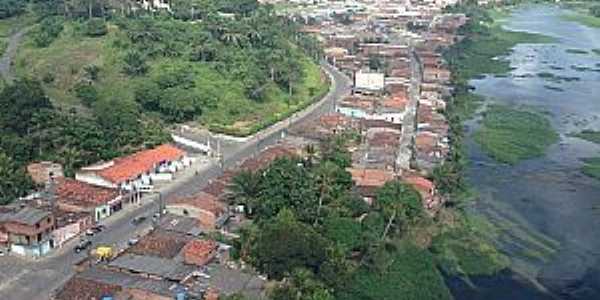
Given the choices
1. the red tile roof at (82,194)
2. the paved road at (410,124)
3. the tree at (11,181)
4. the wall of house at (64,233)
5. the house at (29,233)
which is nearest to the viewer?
the house at (29,233)

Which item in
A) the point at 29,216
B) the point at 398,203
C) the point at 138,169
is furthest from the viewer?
the point at 138,169

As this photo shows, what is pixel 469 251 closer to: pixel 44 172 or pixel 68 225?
pixel 68 225

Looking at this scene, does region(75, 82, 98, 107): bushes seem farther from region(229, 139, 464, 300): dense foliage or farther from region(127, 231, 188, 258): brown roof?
region(127, 231, 188, 258): brown roof

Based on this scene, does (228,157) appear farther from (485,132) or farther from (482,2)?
(482,2)

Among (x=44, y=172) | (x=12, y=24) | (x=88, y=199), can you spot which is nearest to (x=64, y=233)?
(x=88, y=199)

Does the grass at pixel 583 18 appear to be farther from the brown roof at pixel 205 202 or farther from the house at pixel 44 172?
the house at pixel 44 172

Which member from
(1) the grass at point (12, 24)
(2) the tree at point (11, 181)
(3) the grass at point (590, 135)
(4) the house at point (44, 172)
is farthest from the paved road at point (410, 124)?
(1) the grass at point (12, 24)
